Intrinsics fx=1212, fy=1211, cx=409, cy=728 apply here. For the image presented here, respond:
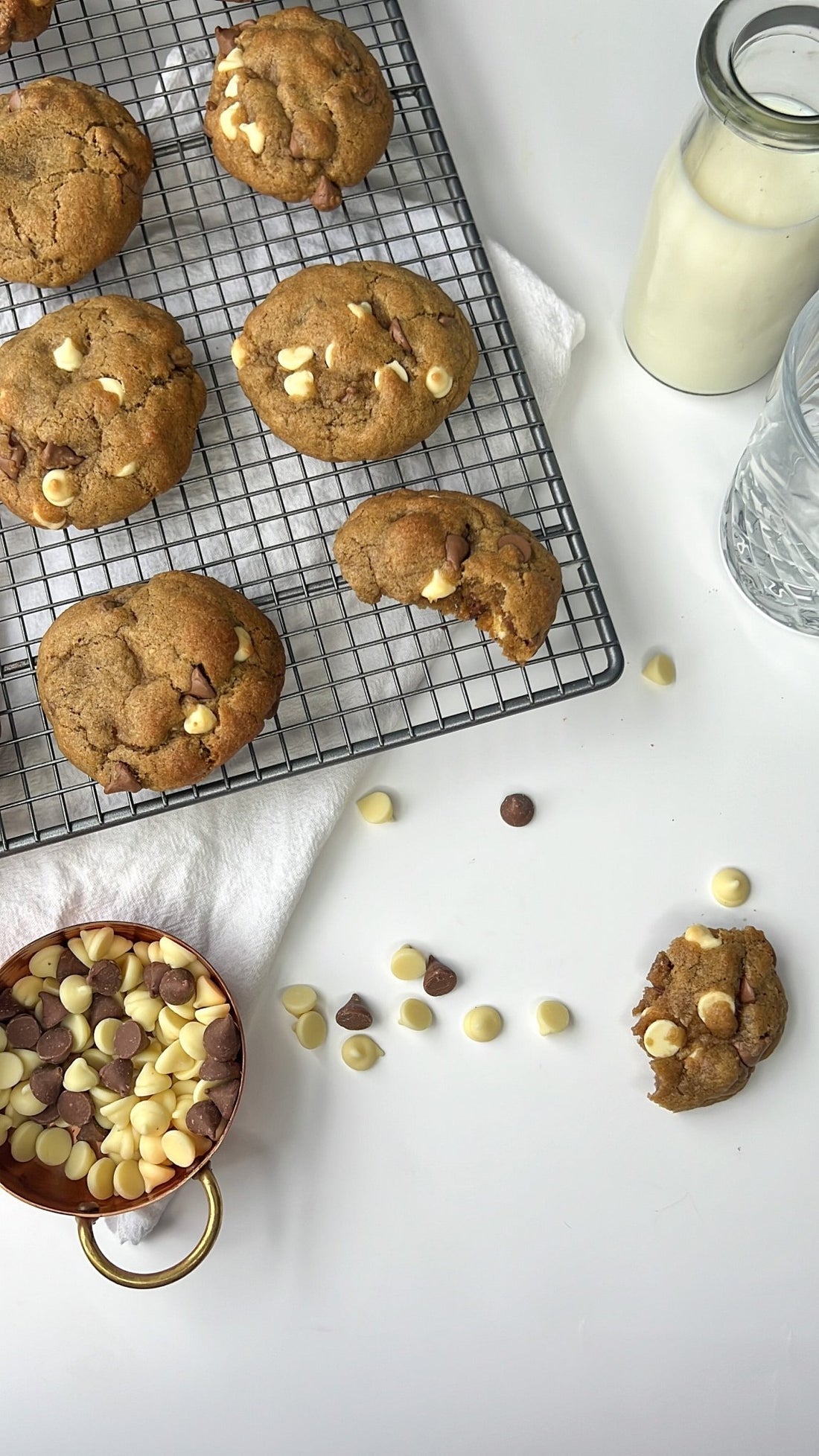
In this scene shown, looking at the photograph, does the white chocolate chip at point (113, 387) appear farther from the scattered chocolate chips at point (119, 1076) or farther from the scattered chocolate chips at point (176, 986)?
the scattered chocolate chips at point (119, 1076)

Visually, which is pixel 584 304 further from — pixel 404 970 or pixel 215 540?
pixel 404 970

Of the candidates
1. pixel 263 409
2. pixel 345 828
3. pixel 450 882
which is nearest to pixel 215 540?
pixel 263 409

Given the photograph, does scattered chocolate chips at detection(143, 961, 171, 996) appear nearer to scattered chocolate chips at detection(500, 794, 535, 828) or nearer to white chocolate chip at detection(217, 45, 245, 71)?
scattered chocolate chips at detection(500, 794, 535, 828)

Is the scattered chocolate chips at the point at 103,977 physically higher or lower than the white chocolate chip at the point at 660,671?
lower

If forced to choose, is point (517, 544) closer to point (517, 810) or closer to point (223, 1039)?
point (517, 810)

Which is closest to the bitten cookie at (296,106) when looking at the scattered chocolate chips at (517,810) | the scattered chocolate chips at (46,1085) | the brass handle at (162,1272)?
the scattered chocolate chips at (517,810)
